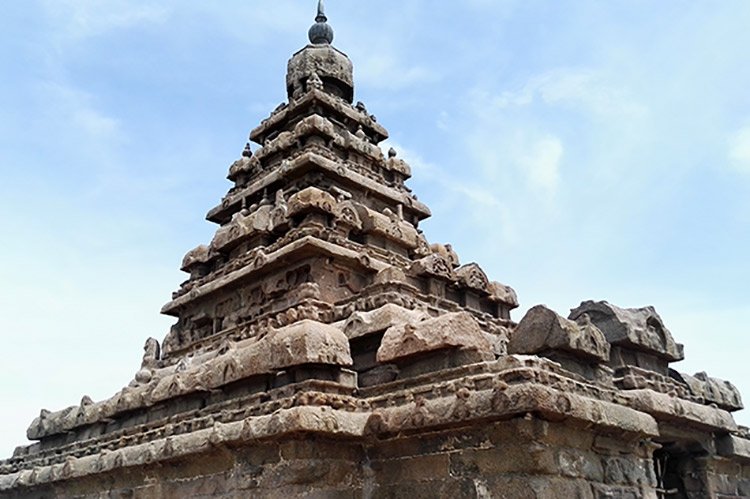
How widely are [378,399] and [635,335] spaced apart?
341 centimetres

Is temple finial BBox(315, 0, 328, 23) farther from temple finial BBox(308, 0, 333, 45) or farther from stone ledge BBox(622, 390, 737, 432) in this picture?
stone ledge BBox(622, 390, 737, 432)

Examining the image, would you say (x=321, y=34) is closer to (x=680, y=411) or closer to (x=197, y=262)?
(x=197, y=262)

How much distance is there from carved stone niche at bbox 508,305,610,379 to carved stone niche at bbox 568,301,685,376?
68 cm

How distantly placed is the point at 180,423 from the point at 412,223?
27.6 feet

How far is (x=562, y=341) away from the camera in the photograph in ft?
23.5

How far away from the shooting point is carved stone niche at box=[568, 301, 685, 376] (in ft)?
27.2

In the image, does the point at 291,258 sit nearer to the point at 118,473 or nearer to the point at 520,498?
the point at 118,473

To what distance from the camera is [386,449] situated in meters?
7.12

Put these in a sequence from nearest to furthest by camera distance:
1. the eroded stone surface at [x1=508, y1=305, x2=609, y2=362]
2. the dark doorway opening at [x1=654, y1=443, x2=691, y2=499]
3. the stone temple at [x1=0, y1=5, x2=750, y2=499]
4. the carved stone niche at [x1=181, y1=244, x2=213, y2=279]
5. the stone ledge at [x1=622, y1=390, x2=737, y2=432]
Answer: the stone temple at [x1=0, y1=5, x2=750, y2=499], the eroded stone surface at [x1=508, y1=305, x2=609, y2=362], the stone ledge at [x1=622, y1=390, x2=737, y2=432], the dark doorway opening at [x1=654, y1=443, x2=691, y2=499], the carved stone niche at [x1=181, y1=244, x2=213, y2=279]

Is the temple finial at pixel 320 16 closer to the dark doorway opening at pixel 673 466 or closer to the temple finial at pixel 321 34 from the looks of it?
the temple finial at pixel 321 34

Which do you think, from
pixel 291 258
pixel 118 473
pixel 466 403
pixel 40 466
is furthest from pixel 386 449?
pixel 40 466

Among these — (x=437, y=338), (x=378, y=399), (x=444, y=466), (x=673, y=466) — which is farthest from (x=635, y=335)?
(x=378, y=399)

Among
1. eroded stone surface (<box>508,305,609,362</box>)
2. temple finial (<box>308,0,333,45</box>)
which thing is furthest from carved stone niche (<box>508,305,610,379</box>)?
temple finial (<box>308,0,333,45</box>)

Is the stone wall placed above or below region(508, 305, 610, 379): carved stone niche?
below
